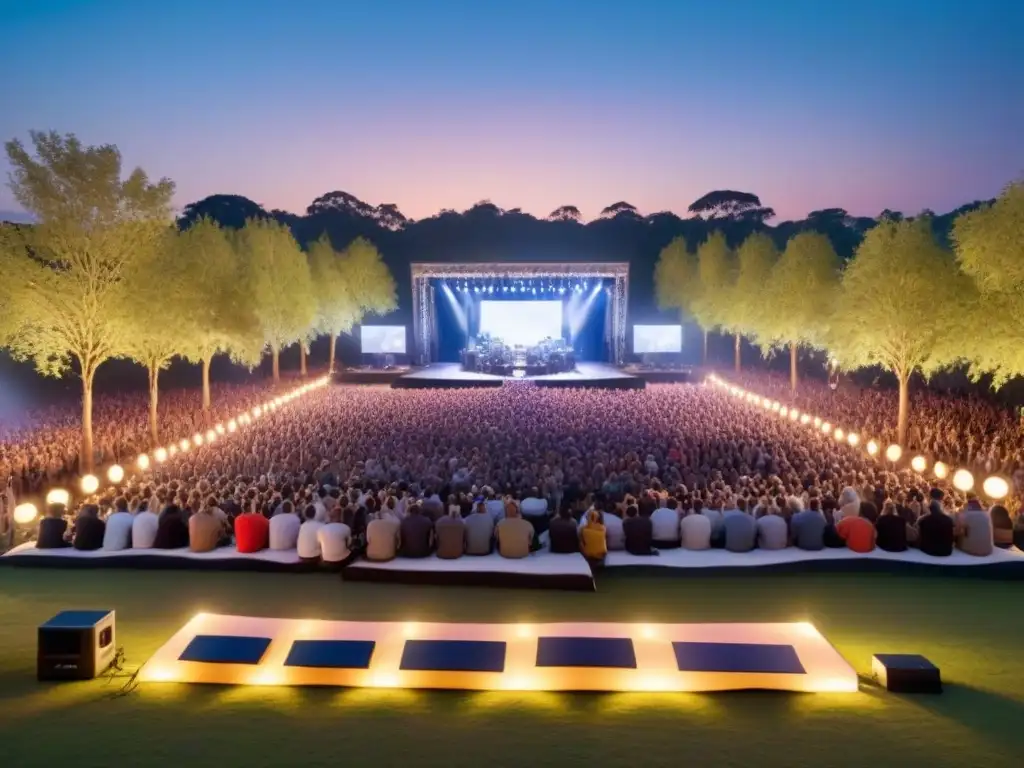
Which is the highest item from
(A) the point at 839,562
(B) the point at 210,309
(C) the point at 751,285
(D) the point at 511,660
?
(C) the point at 751,285

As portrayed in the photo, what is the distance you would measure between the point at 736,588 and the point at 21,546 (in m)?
10.2

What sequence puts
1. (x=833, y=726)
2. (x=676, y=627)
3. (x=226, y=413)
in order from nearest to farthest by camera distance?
1. (x=833, y=726)
2. (x=676, y=627)
3. (x=226, y=413)

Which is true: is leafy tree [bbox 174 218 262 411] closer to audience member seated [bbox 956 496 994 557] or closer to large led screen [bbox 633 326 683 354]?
audience member seated [bbox 956 496 994 557]

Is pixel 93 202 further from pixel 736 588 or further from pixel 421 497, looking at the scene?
pixel 736 588

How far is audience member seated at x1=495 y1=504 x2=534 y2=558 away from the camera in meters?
10.8

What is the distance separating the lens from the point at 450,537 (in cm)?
1081

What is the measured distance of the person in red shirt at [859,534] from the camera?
11.0m

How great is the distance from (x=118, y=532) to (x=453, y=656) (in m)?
6.24

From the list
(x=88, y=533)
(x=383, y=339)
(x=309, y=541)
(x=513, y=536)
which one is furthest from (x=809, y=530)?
(x=383, y=339)

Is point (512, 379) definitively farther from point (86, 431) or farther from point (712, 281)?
point (86, 431)

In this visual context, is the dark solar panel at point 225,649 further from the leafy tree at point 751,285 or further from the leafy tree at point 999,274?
the leafy tree at point 751,285

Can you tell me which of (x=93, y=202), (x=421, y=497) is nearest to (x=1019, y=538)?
(x=421, y=497)

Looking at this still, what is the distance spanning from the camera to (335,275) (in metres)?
43.0

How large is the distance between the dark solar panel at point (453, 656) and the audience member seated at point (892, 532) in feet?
20.5
